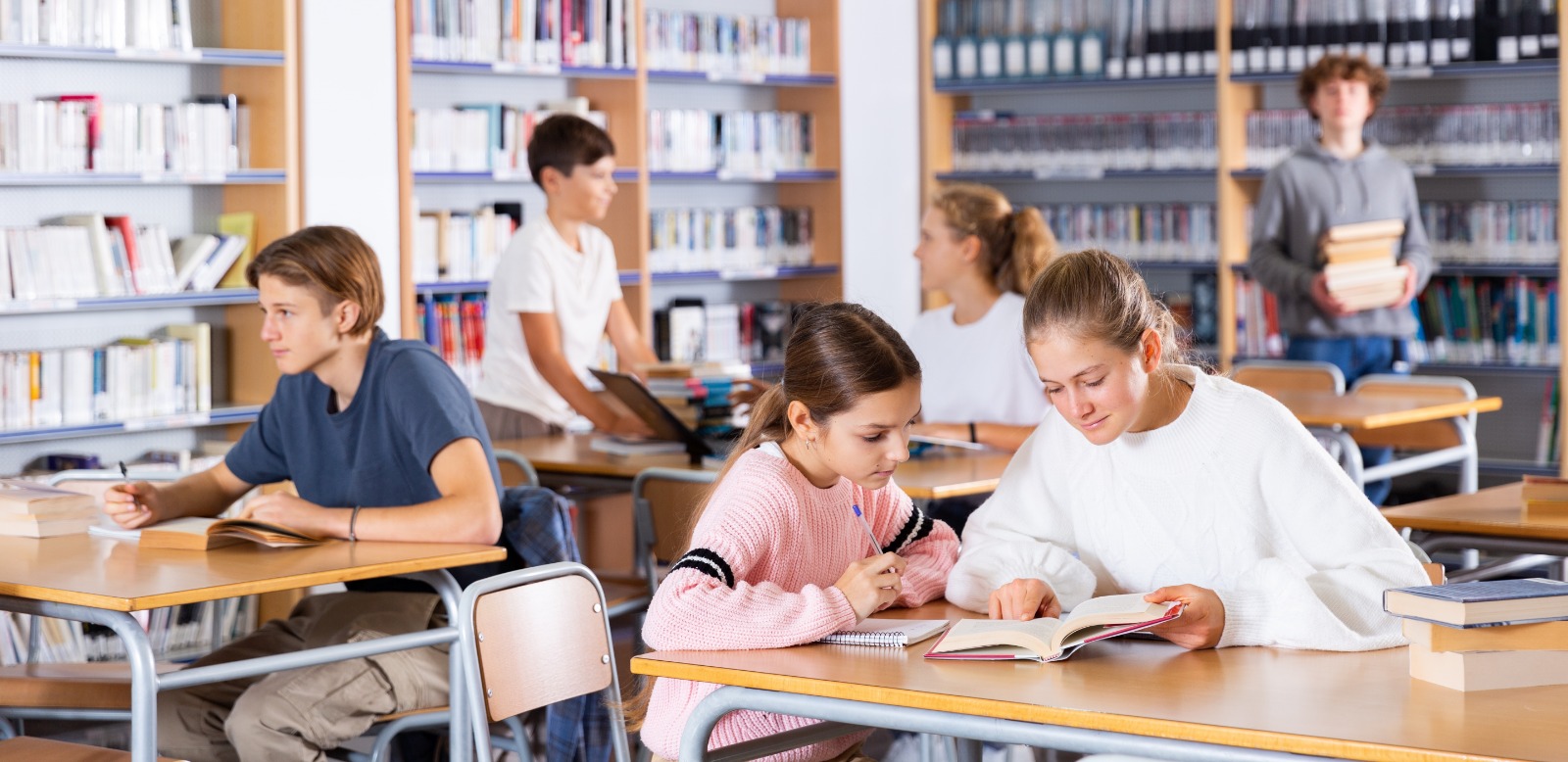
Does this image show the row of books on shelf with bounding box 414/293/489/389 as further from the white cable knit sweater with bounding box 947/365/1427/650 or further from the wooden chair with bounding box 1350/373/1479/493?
the white cable knit sweater with bounding box 947/365/1427/650

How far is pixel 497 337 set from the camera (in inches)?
182

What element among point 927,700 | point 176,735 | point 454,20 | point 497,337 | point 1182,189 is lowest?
point 176,735

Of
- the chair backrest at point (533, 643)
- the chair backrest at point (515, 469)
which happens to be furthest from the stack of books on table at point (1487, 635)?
the chair backrest at point (515, 469)

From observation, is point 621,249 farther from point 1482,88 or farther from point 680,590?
point 680,590

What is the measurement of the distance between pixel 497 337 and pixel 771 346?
2238mm

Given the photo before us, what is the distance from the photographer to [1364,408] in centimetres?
441

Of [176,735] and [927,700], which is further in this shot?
[176,735]

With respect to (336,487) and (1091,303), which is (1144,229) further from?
(1091,303)

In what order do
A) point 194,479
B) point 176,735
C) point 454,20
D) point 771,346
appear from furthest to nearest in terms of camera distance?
point 771,346
point 454,20
point 194,479
point 176,735

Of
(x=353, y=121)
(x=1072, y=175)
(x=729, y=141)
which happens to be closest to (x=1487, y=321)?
(x=1072, y=175)

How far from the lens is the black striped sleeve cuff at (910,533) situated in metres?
2.43

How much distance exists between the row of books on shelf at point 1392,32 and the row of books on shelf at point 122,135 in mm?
3464

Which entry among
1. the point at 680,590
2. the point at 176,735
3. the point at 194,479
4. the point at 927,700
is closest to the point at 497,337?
the point at 194,479

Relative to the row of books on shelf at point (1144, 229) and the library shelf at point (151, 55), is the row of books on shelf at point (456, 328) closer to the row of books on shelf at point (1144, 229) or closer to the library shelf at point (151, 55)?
the library shelf at point (151, 55)
